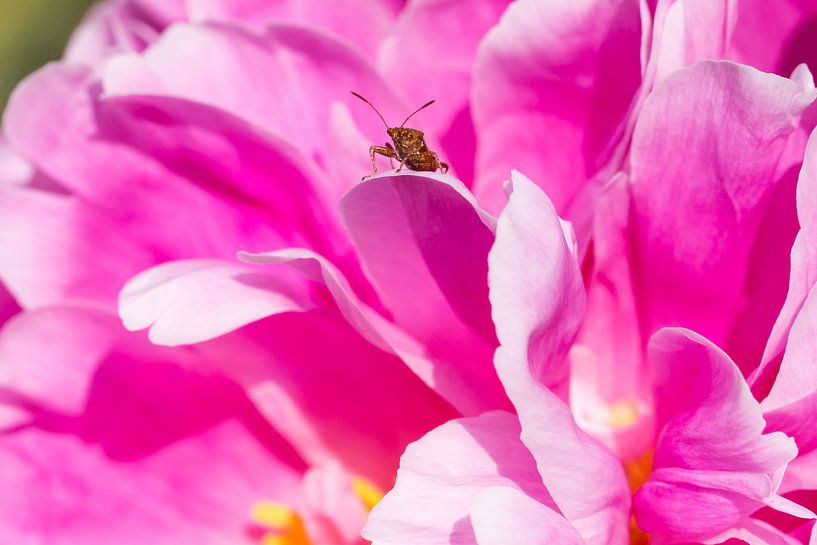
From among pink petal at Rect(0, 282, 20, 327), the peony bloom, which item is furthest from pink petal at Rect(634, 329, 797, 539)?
pink petal at Rect(0, 282, 20, 327)

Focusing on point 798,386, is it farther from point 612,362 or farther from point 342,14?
point 342,14

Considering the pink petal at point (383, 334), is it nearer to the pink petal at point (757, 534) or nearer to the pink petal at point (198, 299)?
the pink petal at point (198, 299)

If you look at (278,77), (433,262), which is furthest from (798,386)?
(278,77)

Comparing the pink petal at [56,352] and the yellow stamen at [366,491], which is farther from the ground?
the pink petal at [56,352]

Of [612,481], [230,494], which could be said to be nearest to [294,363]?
[230,494]

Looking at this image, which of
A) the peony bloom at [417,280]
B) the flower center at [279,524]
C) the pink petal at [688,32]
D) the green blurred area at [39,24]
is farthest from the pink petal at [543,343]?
the green blurred area at [39,24]

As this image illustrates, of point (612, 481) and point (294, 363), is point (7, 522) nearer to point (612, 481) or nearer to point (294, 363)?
point (294, 363)
